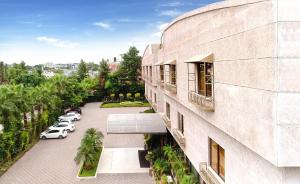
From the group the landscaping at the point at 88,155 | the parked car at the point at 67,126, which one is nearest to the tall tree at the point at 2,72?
the parked car at the point at 67,126

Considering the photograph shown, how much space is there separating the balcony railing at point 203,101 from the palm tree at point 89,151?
12134 mm

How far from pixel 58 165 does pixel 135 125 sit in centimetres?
671

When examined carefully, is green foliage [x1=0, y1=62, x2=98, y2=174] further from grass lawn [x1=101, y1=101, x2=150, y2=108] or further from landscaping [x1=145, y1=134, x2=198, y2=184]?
landscaping [x1=145, y1=134, x2=198, y2=184]

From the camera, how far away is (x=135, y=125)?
2262 cm

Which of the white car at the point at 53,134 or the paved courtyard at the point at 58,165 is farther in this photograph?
the white car at the point at 53,134

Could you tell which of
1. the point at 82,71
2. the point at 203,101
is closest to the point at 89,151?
the point at 203,101

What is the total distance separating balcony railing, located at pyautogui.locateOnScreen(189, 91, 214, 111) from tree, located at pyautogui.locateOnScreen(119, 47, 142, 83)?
1959 inches

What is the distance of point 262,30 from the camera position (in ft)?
23.4

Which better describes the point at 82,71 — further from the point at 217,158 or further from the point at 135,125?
the point at 217,158

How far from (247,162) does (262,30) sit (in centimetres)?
362

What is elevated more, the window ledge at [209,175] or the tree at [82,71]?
the tree at [82,71]

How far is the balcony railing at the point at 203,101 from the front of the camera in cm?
1096

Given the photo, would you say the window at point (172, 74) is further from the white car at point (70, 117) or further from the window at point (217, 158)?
the white car at point (70, 117)

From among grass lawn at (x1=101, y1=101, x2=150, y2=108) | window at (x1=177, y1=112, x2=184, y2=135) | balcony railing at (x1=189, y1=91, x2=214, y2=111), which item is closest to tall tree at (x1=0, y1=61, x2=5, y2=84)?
grass lawn at (x1=101, y1=101, x2=150, y2=108)
